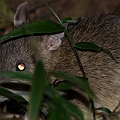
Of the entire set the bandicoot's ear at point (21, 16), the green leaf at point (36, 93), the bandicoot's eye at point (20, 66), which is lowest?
the green leaf at point (36, 93)

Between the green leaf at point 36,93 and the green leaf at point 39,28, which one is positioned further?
the green leaf at point 39,28

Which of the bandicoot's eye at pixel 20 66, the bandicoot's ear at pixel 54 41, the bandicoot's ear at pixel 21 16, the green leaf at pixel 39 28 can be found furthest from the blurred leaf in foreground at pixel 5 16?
the green leaf at pixel 39 28

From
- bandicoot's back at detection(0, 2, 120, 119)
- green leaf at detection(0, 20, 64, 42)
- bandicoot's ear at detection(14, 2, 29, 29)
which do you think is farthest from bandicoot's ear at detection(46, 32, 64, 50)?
green leaf at detection(0, 20, 64, 42)

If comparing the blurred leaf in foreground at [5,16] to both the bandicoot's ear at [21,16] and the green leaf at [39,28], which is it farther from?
the green leaf at [39,28]

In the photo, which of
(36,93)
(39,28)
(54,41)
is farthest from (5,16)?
(36,93)

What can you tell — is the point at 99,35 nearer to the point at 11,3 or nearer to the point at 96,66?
the point at 96,66

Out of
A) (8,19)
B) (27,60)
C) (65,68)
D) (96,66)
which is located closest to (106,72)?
(96,66)

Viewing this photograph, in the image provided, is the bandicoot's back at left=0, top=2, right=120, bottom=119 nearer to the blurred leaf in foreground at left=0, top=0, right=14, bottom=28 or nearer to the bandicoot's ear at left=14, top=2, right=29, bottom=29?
the bandicoot's ear at left=14, top=2, right=29, bottom=29
